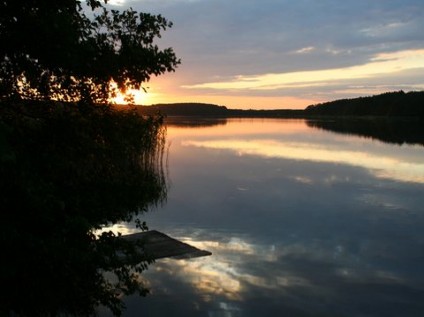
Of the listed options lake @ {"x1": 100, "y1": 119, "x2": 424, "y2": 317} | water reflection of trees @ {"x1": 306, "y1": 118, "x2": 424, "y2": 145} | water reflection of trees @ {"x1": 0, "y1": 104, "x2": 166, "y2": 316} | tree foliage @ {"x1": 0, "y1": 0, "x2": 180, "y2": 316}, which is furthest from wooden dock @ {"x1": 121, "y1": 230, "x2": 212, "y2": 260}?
water reflection of trees @ {"x1": 306, "y1": 118, "x2": 424, "y2": 145}

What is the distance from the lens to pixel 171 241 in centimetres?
1869

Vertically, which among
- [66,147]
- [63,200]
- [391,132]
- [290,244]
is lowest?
[290,244]

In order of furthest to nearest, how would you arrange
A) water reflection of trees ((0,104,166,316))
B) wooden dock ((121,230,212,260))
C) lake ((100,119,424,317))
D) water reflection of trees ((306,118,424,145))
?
water reflection of trees ((306,118,424,145)), wooden dock ((121,230,212,260)), lake ((100,119,424,317)), water reflection of trees ((0,104,166,316))

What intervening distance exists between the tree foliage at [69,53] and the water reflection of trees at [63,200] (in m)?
0.45

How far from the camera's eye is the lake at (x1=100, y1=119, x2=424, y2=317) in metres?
13.9

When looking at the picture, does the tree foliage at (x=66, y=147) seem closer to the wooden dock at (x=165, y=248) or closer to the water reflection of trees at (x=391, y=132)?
the wooden dock at (x=165, y=248)

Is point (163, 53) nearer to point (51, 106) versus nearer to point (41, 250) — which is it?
point (51, 106)

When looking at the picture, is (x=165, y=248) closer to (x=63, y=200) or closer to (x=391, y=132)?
(x=63, y=200)

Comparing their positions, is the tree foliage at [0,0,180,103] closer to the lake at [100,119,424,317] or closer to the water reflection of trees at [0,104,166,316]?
the water reflection of trees at [0,104,166,316]

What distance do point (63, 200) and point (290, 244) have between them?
46.3 feet

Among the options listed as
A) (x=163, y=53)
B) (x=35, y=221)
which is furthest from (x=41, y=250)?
(x=163, y=53)

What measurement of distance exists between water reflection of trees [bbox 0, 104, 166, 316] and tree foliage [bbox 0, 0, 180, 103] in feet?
1.47

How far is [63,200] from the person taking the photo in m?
7.68

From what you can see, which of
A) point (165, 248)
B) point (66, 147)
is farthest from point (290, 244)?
point (66, 147)
